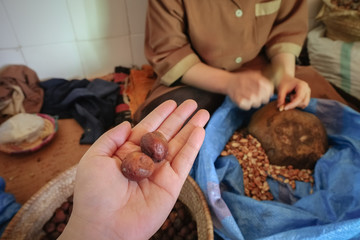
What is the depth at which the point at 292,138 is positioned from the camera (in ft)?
3.30

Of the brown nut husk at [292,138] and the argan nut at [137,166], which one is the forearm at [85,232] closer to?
the argan nut at [137,166]

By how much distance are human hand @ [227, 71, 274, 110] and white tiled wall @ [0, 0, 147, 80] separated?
85 cm

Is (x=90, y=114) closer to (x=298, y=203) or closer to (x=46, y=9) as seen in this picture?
(x=46, y=9)

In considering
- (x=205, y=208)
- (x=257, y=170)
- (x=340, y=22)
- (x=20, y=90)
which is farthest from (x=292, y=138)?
(x=20, y=90)

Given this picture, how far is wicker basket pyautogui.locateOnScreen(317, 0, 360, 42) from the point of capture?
55.2 inches

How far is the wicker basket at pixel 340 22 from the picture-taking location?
1403mm

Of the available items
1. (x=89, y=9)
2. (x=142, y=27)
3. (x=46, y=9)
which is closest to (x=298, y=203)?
(x=142, y=27)

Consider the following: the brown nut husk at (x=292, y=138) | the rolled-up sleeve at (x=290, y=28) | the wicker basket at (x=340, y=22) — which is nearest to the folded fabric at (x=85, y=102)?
the brown nut husk at (x=292, y=138)

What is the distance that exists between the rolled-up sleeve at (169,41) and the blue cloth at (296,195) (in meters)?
0.27

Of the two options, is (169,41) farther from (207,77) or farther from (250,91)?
(250,91)

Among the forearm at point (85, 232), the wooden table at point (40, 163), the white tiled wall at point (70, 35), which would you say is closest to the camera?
the forearm at point (85, 232)

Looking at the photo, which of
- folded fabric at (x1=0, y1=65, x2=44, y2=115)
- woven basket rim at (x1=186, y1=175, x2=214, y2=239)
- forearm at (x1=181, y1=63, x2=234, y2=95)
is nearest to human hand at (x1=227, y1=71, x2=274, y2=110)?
forearm at (x1=181, y1=63, x2=234, y2=95)

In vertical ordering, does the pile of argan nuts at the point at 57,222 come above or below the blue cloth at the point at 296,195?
below

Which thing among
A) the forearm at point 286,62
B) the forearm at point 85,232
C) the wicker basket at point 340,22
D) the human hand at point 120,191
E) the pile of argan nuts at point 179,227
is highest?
the wicker basket at point 340,22
